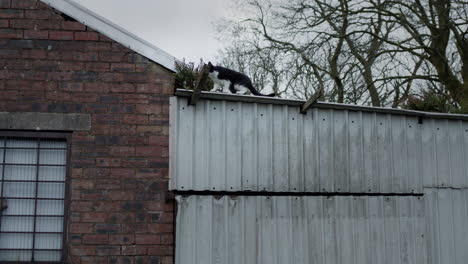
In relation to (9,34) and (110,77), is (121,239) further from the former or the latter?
(9,34)

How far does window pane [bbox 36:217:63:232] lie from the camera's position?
5840 mm

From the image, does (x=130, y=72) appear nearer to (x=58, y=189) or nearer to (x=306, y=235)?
(x=58, y=189)

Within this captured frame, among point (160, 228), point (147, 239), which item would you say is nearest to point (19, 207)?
point (147, 239)

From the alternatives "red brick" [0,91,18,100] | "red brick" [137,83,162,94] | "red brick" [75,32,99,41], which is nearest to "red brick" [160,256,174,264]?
"red brick" [137,83,162,94]

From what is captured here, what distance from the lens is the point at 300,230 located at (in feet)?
20.4

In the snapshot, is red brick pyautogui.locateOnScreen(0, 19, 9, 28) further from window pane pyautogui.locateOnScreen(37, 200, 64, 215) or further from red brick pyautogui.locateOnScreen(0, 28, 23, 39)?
window pane pyautogui.locateOnScreen(37, 200, 64, 215)

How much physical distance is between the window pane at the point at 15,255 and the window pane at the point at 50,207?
474 millimetres

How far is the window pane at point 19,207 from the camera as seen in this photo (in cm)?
584

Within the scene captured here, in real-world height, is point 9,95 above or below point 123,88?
below

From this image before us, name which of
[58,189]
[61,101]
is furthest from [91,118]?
[58,189]

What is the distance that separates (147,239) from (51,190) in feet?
4.09

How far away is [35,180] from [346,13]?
444 inches

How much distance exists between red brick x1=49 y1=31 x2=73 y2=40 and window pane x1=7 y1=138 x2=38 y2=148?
124cm

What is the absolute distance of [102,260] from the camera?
575cm
